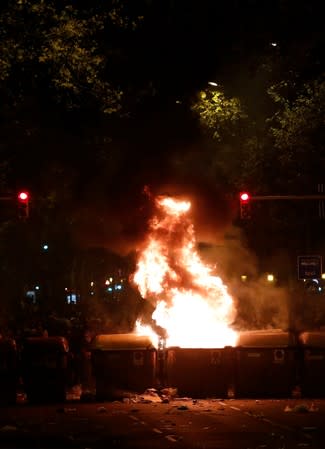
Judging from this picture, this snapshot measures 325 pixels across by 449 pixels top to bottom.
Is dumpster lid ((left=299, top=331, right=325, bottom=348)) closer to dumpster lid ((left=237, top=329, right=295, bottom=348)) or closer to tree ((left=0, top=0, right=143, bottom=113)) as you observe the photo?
dumpster lid ((left=237, top=329, right=295, bottom=348))

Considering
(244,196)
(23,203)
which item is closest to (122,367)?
(23,203)

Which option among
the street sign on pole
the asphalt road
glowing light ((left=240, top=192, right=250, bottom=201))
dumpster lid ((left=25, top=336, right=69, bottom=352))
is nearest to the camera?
the asphalt road

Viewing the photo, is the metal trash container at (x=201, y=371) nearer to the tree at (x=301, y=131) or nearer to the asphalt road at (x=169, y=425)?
the asphalt road at (x=169, y=425)

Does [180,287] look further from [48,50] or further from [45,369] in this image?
[48,50]

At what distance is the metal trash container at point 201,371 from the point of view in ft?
66.8

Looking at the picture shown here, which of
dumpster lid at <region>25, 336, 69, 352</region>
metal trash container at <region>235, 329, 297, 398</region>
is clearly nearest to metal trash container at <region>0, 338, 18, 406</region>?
dumpster lid at <region>25, 336, 69, 352</region>

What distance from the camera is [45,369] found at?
2062 centimetres

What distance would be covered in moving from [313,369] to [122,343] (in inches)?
158

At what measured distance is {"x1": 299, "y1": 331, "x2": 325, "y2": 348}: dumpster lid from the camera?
809 inches

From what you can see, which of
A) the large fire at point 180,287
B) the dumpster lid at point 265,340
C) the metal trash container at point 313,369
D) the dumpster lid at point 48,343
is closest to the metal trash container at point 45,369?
the dumpster lid at point 48,343

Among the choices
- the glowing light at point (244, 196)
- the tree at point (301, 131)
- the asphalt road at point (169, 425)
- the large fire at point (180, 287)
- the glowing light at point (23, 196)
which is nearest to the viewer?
the asphalt road at point (169, 425)

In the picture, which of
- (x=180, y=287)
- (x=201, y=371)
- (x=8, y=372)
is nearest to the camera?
(x=201, y=371)

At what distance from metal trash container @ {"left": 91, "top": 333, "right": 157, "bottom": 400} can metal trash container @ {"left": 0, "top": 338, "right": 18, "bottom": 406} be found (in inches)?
66.0

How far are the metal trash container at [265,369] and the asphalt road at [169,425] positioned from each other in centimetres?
54
